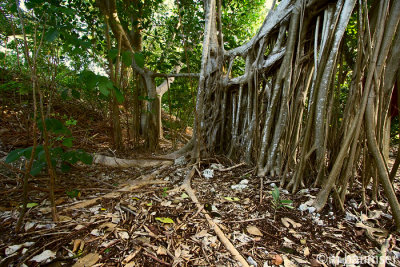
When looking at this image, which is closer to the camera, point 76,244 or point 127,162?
point 76,244

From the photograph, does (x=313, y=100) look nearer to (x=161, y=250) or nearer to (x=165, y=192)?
(x=165, y=192)

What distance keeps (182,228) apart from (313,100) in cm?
151

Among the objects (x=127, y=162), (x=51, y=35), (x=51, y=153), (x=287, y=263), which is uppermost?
(x=51, y=35)

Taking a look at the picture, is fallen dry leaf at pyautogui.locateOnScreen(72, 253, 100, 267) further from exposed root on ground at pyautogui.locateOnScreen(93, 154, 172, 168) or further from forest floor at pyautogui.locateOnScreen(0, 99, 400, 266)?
exposed root on ground at pyautogui.locateOnScreen(93, 154, 172, 168)

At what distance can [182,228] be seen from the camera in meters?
1.17

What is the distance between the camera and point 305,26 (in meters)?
1.87

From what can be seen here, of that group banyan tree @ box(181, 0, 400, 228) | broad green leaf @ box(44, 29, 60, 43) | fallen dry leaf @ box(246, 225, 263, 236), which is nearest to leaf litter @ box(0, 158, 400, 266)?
fallen dry leaf @ box(246, 225, 263, 236)

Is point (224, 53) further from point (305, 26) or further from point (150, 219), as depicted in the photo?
point (150, 219)

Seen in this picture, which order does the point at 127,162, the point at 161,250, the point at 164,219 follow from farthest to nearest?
the point at 127,162 → the point at 164,219 → the point at 161,250

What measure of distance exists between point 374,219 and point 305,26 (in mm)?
1773

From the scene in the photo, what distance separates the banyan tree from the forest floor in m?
0.19

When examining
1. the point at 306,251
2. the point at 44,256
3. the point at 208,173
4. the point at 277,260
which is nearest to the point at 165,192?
the point at 208,173

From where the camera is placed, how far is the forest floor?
3.11 feet

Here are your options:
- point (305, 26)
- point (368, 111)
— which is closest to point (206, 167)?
point (368, 111)
